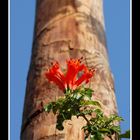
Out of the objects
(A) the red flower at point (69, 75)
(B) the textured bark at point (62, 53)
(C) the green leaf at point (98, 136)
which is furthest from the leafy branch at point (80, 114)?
(B) the textured bark at point (62, 53)

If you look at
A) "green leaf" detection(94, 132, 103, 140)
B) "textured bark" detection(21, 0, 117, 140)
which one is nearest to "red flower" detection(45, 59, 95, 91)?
"green leaf" detection(94, 132, 103, 140)

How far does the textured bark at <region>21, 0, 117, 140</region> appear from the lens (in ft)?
8.48

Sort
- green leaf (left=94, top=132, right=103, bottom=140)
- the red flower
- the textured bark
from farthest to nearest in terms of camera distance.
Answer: the textured bark → the red flower → green leaf (left=94, top=132, right=103, bottom=140)

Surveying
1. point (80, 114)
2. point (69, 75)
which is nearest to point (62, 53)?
point (69, 75)

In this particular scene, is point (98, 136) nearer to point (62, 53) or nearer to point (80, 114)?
point (80, 114)

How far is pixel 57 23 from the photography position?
3369 mm

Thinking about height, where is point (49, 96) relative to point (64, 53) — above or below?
below

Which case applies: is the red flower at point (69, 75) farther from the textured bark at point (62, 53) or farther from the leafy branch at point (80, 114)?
the textured bark at point (62, 53)

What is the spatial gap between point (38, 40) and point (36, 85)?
476 mm

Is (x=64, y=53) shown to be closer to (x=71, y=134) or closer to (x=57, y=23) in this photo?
(x=57, y=23)

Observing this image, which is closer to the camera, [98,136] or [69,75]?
[98,136]

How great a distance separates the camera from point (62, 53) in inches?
121

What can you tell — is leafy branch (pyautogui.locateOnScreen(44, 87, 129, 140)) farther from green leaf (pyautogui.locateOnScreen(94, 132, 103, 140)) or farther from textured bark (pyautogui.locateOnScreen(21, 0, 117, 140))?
textured bark (pyautogui.locateOnScreen(21, 0, 117, 140))
